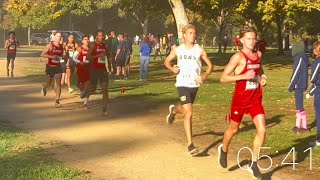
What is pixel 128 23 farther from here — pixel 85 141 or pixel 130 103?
pixel 85 141

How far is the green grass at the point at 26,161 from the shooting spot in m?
7.04

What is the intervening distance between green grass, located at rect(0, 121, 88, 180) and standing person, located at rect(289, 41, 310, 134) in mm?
4618

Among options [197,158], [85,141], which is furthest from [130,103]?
[197,158]

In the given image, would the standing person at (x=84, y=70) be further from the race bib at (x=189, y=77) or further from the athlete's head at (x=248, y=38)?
the athlete's head at (x=248, y=38)

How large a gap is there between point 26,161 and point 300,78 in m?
5.10

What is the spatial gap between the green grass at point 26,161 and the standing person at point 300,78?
182 inches

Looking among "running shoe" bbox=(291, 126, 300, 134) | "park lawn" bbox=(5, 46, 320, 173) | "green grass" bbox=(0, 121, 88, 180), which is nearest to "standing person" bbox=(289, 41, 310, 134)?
"running shoe" bbox=(291, 126, 300, 134)

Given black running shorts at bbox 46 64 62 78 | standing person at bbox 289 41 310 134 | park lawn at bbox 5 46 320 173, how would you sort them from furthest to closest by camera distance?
black running shorts at bbox 46 64 62 78 → standing person at bbox 289 41 310 134 → park lawn at bbox 5 46 320 173

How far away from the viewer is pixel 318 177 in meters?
Answer: 7.22

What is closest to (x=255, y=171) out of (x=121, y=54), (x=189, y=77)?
(x=189, y=77)

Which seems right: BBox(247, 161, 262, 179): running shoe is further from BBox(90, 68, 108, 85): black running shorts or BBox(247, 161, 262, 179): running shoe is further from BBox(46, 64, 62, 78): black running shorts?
BBox(46, 64, 62, 78): black running shorts

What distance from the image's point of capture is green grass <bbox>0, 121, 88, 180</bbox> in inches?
277

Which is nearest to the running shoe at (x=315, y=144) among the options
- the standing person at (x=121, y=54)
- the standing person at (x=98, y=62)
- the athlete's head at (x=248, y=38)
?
the athlete's head at (x=248, y=38)

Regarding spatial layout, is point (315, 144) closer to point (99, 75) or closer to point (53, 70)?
point (99, 75)
